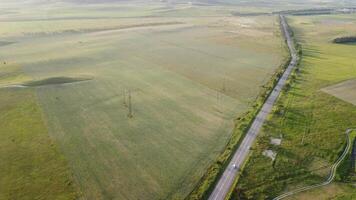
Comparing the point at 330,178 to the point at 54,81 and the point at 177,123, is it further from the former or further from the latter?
the point at 54,81

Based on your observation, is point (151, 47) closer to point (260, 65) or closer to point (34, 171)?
point (260, 65)

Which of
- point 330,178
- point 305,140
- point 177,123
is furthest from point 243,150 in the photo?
point 177,123

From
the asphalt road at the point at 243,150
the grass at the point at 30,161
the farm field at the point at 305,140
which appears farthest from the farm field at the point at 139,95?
the farm field at the point at 305,140

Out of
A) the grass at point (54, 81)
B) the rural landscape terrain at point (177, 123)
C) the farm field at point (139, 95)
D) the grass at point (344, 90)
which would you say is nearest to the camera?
the rural landscape terrain at point (177, 123)

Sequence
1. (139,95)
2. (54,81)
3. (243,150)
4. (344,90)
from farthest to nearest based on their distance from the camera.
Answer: (54,81) < (344,90) < (139,95) < (243,150)

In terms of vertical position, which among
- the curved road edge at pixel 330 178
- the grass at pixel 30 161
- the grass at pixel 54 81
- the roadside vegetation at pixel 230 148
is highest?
the curved road edge at pixel 330 178

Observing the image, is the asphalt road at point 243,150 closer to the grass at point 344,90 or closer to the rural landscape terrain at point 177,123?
the rural landscape terrain at point 177,123
